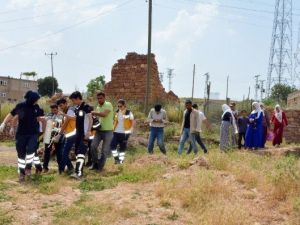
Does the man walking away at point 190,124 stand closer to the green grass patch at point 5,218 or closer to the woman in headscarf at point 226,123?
the woman in headscarf at point 226,123

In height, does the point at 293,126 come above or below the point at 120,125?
below

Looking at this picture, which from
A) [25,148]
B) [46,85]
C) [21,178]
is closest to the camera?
[21,178]

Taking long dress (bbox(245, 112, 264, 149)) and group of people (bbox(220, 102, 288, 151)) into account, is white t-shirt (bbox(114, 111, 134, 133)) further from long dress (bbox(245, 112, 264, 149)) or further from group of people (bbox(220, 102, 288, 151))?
long dress (bbox(245, 112, 264, 149))

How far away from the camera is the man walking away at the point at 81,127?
870cm

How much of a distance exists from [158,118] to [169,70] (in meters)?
64.0

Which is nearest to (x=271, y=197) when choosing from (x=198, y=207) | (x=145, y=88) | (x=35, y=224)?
(x=198, y=207)

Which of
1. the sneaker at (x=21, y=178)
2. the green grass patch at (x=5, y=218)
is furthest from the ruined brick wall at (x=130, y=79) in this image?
the green grass patch at (x=5, y=218)

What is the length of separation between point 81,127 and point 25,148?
3.53ft

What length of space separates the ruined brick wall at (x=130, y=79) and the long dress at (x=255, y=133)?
27.1 ft

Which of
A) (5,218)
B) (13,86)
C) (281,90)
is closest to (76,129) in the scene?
(5,218)

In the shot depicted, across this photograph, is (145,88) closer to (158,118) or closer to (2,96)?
(158,118)

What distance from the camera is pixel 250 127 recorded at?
13977 millimetres

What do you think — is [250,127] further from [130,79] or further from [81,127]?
[130,79]

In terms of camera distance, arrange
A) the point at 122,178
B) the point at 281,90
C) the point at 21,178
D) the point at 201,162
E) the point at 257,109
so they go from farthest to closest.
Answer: the point at 281,90
the point at 257,109
the point at 201,162
the point at 122,178
the point at 21,178
